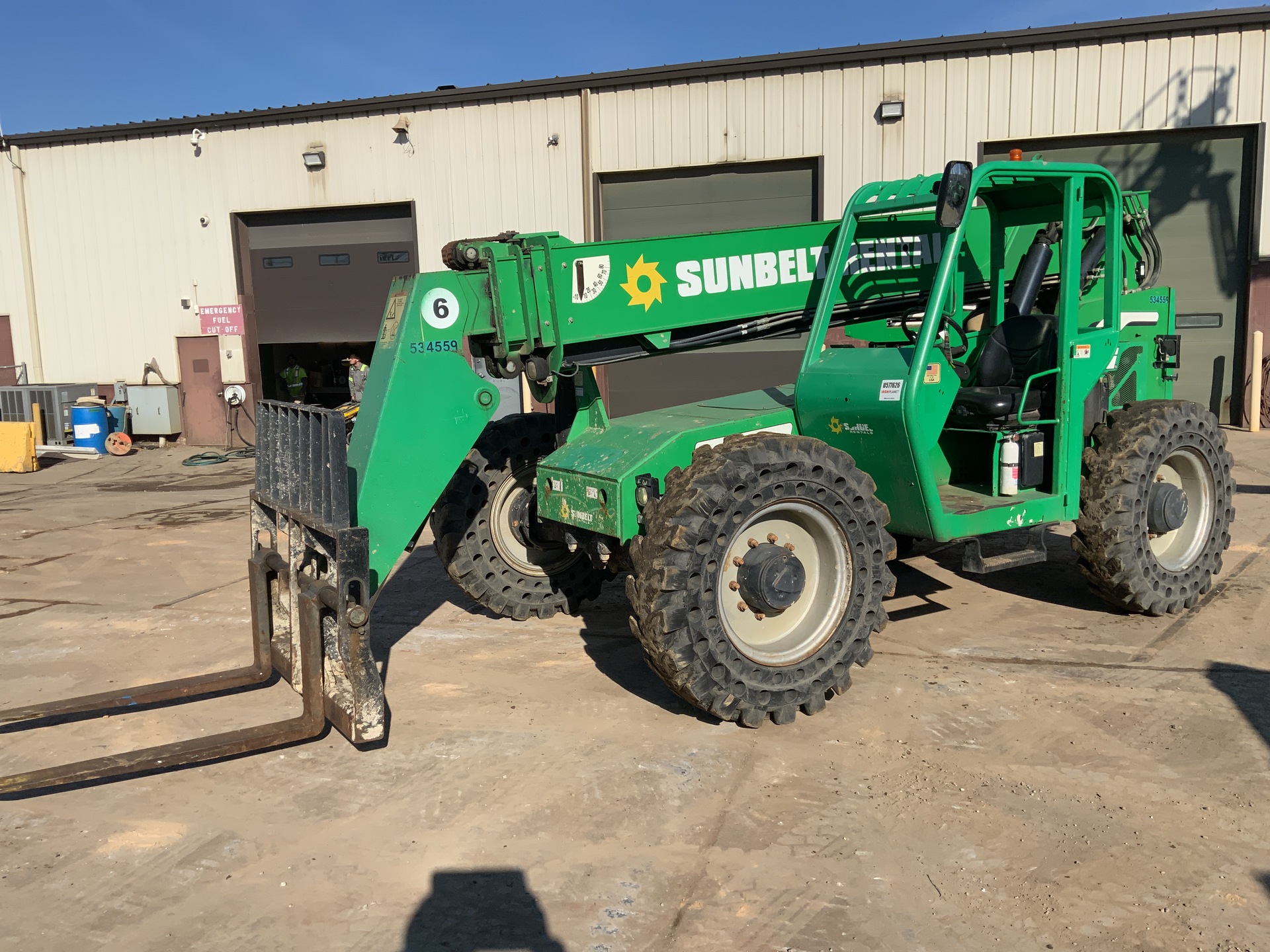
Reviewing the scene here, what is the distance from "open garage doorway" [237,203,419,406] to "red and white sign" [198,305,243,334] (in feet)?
0.82

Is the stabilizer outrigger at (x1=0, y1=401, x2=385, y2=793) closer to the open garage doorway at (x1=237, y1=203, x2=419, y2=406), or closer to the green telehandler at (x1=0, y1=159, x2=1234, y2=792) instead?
the green telehandler at (x1=0, y1=159, x2=1234, y2=792)

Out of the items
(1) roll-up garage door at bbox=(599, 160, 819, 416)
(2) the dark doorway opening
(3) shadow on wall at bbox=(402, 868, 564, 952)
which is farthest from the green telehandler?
(2) the dark doorway opening

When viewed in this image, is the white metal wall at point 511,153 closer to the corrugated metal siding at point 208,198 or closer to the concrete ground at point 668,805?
the corrugated metal siding at point 208,198

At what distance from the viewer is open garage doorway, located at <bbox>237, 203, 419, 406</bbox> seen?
17516 mm

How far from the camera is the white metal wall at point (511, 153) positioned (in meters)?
13.9

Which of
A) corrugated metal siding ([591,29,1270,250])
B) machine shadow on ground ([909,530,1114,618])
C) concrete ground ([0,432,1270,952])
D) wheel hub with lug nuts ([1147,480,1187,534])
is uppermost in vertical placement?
corrugated metal siding ([591,29,1270,250])

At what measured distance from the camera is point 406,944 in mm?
3250

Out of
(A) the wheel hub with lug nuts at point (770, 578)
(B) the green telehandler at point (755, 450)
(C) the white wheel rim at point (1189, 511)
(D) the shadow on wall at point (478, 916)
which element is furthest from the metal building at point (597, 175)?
(D) the shadow on wall at point (478, 916)

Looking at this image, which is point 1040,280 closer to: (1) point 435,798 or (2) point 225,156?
(1) point 435,798

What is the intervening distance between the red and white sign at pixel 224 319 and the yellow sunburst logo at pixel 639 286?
1431 cm

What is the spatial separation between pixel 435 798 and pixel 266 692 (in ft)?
5.26

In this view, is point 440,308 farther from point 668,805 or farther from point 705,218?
point 705,218

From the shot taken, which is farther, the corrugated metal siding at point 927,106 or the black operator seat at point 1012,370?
the corrugated metal siding at point 927,106

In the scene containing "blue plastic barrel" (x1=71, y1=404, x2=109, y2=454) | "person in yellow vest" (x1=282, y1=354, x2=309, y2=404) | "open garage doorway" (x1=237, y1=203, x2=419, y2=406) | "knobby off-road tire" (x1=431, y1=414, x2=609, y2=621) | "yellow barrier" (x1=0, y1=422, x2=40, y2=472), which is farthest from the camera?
"person in yellow vest" (x1=282, y1=354, x2=309, y2=404)
